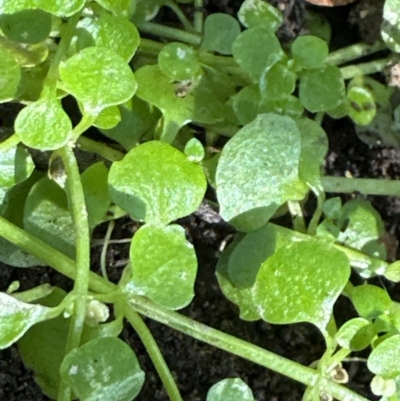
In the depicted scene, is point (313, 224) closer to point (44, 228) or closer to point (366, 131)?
point (366, 131)

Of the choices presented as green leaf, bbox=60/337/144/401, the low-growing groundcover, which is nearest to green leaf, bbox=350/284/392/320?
the low-growing groundcover

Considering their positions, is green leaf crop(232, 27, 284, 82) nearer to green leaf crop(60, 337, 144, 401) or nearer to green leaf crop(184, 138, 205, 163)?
green leaf crop(184, 138, 205, 163)

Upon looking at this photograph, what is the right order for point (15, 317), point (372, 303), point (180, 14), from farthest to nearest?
point (180, 14) → point (372, 303) → point (15, 317)

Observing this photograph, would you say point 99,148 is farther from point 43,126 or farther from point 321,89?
point 321,89

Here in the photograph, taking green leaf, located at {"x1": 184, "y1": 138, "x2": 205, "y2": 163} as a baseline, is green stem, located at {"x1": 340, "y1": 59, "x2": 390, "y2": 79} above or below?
above

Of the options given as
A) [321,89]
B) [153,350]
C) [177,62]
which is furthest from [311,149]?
[153,350]
